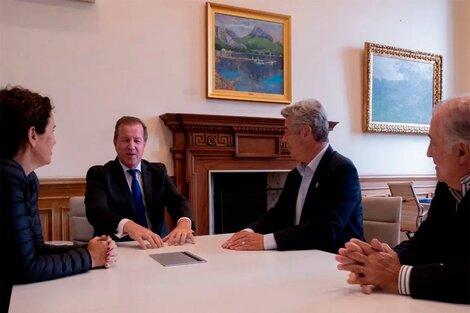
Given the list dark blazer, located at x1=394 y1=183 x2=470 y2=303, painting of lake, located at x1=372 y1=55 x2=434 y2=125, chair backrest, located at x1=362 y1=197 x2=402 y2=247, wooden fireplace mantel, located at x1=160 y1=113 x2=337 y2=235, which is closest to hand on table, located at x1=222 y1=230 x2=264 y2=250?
dark blazer, located at x1=394 y1=183 x2=470 y2=303

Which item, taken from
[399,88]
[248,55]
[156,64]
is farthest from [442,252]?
[399,88]

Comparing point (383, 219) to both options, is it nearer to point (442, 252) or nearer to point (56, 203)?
point (442, 252)

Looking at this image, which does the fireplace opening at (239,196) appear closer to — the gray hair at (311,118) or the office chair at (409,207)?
the office chair at (409,207)

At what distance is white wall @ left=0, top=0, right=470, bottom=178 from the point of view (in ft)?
10.5

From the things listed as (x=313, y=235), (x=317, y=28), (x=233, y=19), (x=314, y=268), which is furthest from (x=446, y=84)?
(x=314, y=268)

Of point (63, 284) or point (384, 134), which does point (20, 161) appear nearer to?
point (63, 284)

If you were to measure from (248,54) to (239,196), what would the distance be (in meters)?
1.39

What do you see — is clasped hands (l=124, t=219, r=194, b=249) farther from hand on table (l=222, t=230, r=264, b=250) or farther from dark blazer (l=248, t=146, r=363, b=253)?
dark blazer (l=248, t=146, r=363, b=253)

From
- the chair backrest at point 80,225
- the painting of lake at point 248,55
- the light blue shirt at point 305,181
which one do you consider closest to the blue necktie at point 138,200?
the chair backrest at point 80,225

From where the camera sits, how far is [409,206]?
4.23 meters

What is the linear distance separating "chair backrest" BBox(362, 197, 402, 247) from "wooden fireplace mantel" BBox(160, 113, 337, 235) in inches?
72.3

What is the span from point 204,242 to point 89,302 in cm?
84

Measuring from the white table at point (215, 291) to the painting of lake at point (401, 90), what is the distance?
372cm

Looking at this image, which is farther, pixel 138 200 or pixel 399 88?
pixel 399 88
